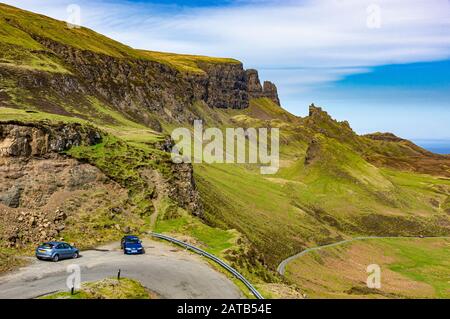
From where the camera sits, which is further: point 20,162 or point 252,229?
point 252,229

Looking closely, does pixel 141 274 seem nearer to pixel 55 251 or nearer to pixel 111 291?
pixel 111 291

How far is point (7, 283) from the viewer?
28516mm

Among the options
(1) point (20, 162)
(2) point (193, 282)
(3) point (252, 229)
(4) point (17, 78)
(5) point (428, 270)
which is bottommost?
(5) point (428, 270)

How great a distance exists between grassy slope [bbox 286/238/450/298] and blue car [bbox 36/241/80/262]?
125 ft

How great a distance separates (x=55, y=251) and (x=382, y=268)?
86.8 m

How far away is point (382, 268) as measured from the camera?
10406 cm

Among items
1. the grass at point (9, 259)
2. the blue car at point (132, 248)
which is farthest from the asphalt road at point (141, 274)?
the grass at point (9, 259)

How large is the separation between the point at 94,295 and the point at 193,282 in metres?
7.96

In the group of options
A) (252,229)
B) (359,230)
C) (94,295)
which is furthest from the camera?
(359,230)

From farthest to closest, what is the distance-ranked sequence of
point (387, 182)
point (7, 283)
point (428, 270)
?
point (387, 182) → point (428, 270) → point (7, 283)

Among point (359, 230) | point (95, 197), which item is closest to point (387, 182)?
point (359, 230)

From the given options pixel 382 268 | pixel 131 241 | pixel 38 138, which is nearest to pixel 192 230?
pixel 131 241

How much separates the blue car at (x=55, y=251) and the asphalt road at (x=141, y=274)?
51 cm
